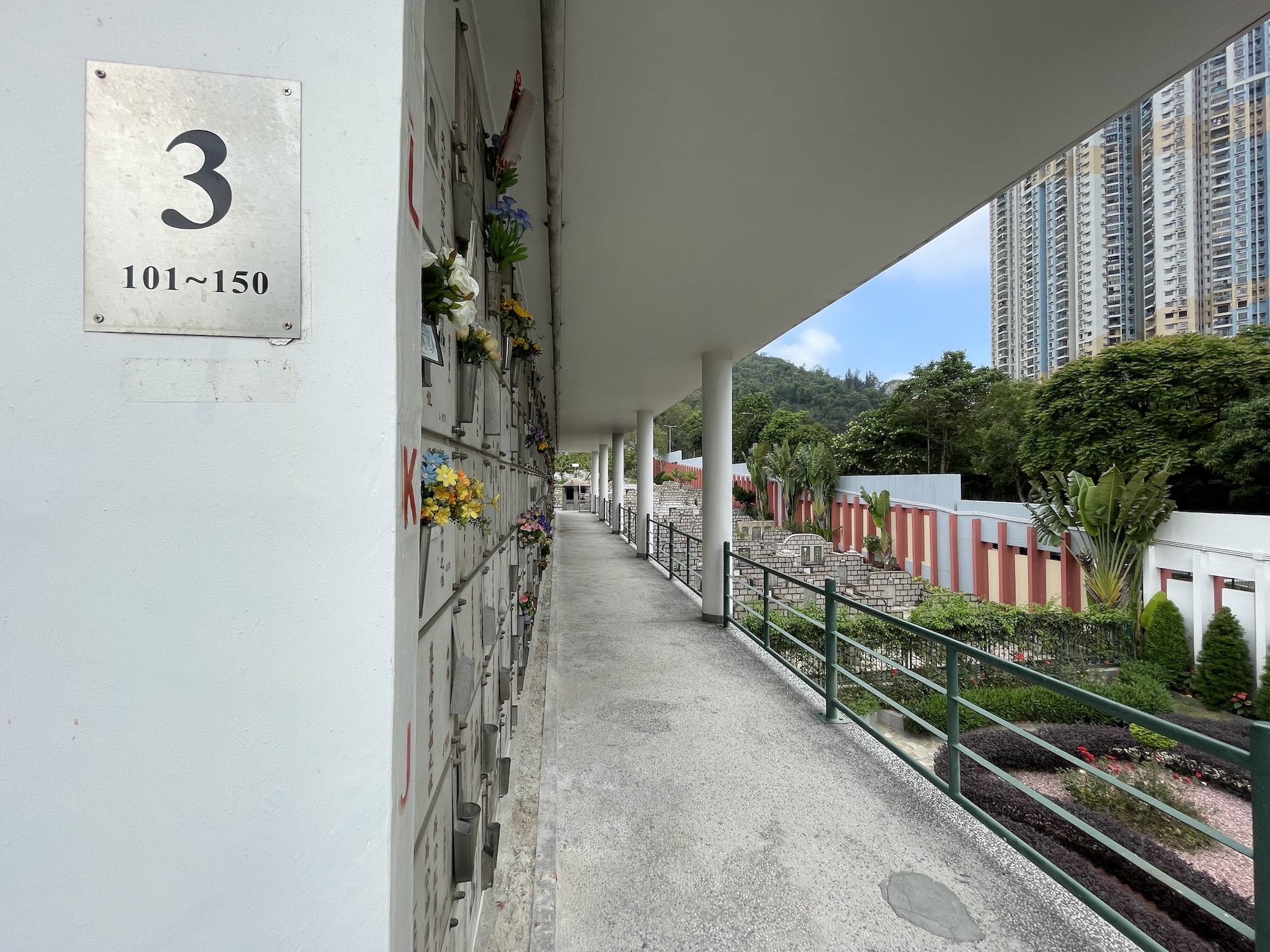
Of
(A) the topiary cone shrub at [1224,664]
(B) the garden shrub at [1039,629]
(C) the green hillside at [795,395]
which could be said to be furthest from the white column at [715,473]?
(C) the green hillside at [795,395]

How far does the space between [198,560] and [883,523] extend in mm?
18696

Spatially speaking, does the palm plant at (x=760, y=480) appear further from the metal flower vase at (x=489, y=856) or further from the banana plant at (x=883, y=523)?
the metal flower vase at (x=489, y=856)

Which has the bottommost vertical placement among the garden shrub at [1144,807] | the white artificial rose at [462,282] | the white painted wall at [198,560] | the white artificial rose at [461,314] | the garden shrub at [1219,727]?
the garden shrub at [1219,727]

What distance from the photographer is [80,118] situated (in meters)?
0.71

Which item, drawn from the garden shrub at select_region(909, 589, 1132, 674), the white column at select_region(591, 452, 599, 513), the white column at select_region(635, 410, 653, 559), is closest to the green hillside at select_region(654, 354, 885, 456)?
the white column at select_region(591, 452, 599, 513)

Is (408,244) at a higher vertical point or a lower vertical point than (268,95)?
lower

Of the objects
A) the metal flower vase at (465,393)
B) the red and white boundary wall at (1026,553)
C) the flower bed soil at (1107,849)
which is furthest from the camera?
the red and white boundary wall at (1026,553)

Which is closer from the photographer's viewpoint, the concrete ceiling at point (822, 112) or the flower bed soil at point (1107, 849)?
the concrete ceiling at point (822, 112)

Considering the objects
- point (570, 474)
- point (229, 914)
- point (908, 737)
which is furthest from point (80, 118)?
point (570, 474)

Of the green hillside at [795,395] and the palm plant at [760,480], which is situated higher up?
the green hillside at [795,395]

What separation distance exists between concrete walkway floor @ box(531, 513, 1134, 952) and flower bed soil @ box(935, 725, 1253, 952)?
0.34 meters

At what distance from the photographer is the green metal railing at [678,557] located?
7.75 meters

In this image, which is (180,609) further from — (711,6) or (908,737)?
(908,737)

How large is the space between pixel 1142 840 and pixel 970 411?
27.3m
